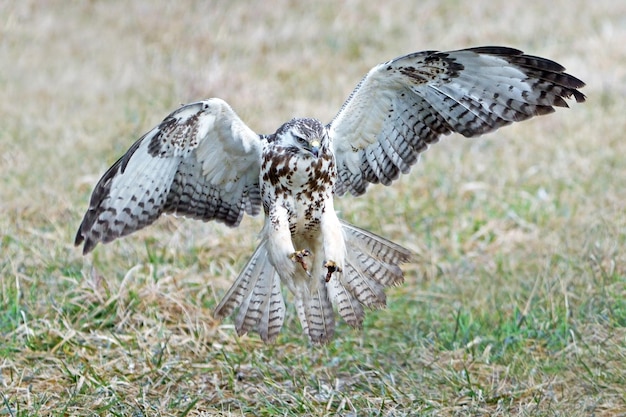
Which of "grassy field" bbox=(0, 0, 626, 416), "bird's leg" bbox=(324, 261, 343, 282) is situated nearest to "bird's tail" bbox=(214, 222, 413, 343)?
"bird's leg" bbox=(324, 261, 343, 282)

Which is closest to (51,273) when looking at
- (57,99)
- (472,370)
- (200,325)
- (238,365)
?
(200,325)

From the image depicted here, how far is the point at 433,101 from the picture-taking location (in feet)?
17.3


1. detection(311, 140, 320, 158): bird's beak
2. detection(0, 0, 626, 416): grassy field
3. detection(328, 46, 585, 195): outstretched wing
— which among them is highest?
detection(328, 46, 585, 195): outstretched wing

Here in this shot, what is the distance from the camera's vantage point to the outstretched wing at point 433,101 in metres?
4.94

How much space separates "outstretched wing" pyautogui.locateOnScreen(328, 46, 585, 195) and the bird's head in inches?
15.2

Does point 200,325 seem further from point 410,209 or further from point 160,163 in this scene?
point 410,209

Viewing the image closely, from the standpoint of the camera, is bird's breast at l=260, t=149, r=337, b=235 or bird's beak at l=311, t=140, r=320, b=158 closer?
bird's beak at l=311, t=140, r=320, b=158

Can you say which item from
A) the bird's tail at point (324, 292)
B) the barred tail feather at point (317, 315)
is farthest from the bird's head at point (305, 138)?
the barred tail feather at point (317, 315)

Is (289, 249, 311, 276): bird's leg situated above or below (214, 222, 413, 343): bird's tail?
above

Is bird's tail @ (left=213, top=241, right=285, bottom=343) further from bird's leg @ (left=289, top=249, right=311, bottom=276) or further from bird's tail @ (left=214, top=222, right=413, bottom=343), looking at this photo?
bird's leg @ (left=289, top=249, right=311, bottom=276)

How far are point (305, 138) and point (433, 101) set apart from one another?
0.86 meters

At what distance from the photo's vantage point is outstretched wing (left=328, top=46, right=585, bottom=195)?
16.2 ft

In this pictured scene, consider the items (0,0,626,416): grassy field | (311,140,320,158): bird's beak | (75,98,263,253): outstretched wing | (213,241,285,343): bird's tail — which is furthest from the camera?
(213,241,285,343): bird's tail

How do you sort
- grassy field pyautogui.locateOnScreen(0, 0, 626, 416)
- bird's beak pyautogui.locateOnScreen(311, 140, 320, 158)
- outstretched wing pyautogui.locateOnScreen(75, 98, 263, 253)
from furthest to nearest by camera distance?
outstretched wing pyautogui.locateOnScreen(75, 98, 263, 253), grassy field pyautogui.locateOnScreen(0, 0, 626, 416), bird's beak pyautogui.locateOnScreen(311, 140, 320, 158)
